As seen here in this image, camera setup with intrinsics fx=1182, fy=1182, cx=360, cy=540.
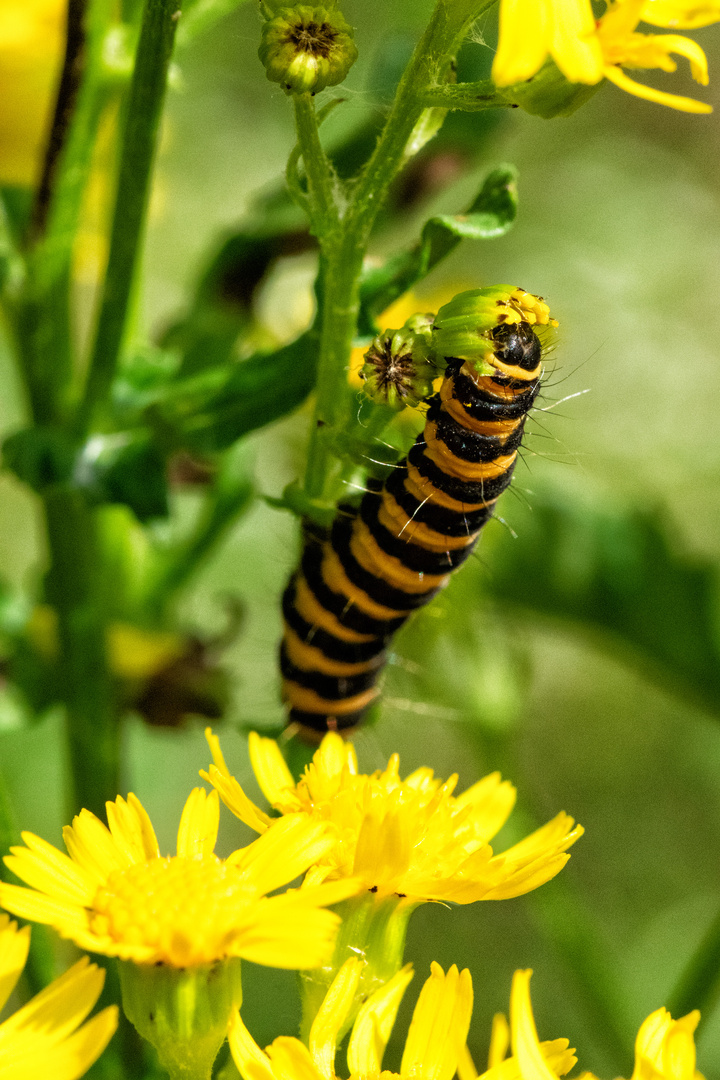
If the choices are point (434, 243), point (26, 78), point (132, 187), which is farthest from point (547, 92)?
point (26, 78)

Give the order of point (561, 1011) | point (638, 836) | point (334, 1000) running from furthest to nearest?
point (638, 836) → point (561, 1011) → point (334, 1000)

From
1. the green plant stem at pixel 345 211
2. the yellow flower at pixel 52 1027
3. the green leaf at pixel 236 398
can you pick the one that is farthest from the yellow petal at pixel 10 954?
the green leaf at pixel 236 398

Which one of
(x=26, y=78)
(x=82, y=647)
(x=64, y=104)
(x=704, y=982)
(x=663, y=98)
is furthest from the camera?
(x=26, y=78)

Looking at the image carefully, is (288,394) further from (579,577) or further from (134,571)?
(579,577)

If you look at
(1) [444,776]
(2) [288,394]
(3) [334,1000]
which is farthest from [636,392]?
(3) [334,1000]

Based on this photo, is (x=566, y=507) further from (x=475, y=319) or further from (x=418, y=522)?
(x=475, y=319)

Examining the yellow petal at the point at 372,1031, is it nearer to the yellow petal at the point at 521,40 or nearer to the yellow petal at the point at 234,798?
the yellow petal at the point at 234,798
